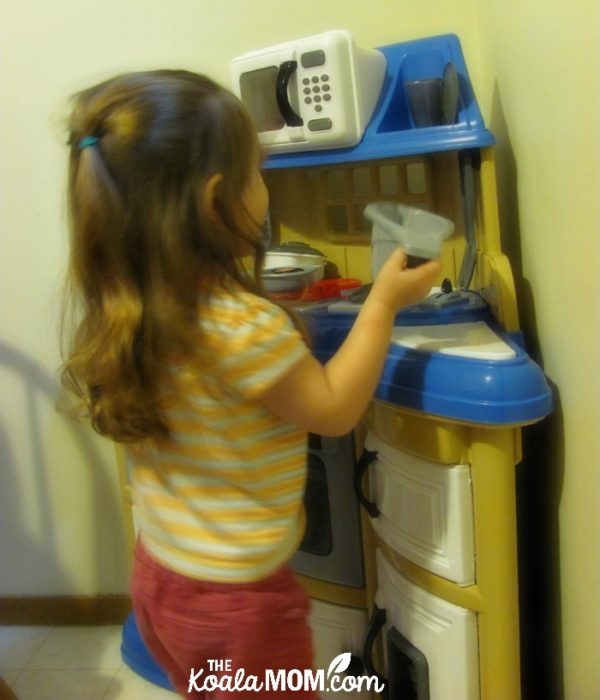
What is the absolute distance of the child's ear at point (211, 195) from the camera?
649 mm

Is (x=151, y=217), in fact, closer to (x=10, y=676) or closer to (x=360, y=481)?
(x=360, y=481)

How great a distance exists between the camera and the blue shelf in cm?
91

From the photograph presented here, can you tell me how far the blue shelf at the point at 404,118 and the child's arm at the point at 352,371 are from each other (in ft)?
0.87

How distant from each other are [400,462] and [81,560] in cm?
91

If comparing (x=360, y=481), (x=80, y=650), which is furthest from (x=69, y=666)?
(x=360, y=481)

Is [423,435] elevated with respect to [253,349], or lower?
lower

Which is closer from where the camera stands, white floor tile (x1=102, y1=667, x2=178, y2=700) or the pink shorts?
the pink shorts

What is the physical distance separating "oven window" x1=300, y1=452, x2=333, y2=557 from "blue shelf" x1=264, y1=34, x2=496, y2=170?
43 centimetres

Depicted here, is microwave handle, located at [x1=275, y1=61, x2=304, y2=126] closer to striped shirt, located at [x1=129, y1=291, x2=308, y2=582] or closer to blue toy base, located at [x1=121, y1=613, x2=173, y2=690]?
striped shirt, located at [x1=129, y1=291, x2=308, y2=582]

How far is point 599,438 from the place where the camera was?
0.63 meters

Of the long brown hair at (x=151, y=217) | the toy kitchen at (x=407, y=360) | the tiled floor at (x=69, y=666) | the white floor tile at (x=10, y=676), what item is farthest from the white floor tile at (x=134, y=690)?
the long brown hair at (x=151, y=217)

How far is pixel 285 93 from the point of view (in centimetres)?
102

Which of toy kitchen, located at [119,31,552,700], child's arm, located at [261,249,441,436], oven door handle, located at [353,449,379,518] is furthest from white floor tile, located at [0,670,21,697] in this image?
child's arm, located at [261,249,441,436]

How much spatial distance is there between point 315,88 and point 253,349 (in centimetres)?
52
